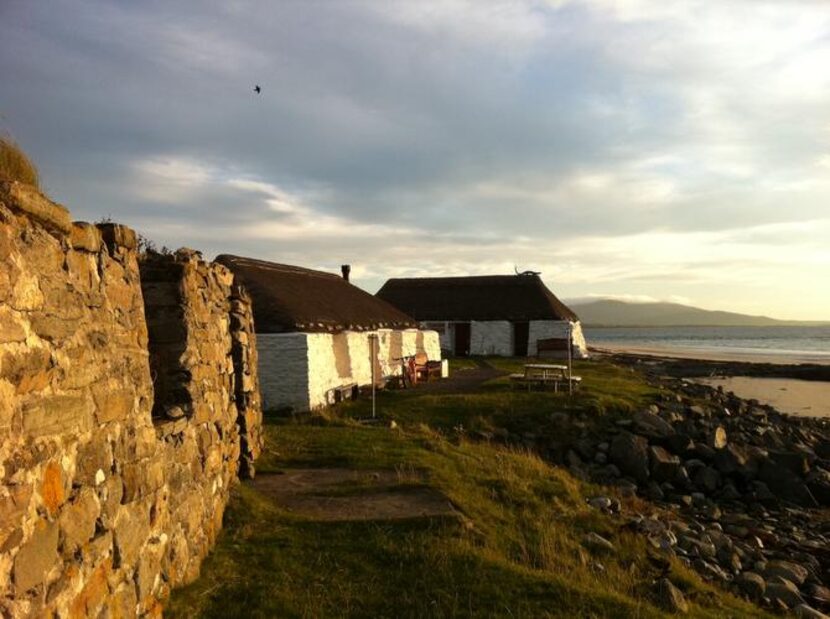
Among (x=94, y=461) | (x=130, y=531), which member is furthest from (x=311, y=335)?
(x=94, y=461)

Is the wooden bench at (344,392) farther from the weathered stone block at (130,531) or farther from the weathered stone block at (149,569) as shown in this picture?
the weathered stone block at (130,531)

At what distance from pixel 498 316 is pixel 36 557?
3675 cm

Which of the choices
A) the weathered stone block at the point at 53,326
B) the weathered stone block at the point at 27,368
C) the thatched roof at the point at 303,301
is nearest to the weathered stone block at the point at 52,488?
the weathered stone block at the point at 27,368

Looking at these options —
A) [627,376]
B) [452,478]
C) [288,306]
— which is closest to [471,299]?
[627,376]

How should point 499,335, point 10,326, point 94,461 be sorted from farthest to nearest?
point 499,335 < point 94,461 < point 10,326

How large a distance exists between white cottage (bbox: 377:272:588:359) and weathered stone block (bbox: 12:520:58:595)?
113 ft

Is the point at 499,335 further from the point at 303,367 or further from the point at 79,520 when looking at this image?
the point at 79,520

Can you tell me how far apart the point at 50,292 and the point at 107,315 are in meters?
1.03

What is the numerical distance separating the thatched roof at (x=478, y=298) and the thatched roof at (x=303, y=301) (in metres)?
12.4

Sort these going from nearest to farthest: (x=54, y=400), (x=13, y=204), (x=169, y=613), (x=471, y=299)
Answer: (x=13, y=204) → (x=54, y=400) → (x=169, y=613) → (x=471, y=299)

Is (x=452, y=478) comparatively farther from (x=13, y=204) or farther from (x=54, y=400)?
(x=13, y=204)

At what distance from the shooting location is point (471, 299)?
41.4 m

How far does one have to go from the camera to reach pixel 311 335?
18078mm

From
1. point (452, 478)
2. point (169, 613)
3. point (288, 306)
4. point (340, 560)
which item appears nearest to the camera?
point (169, 613)
